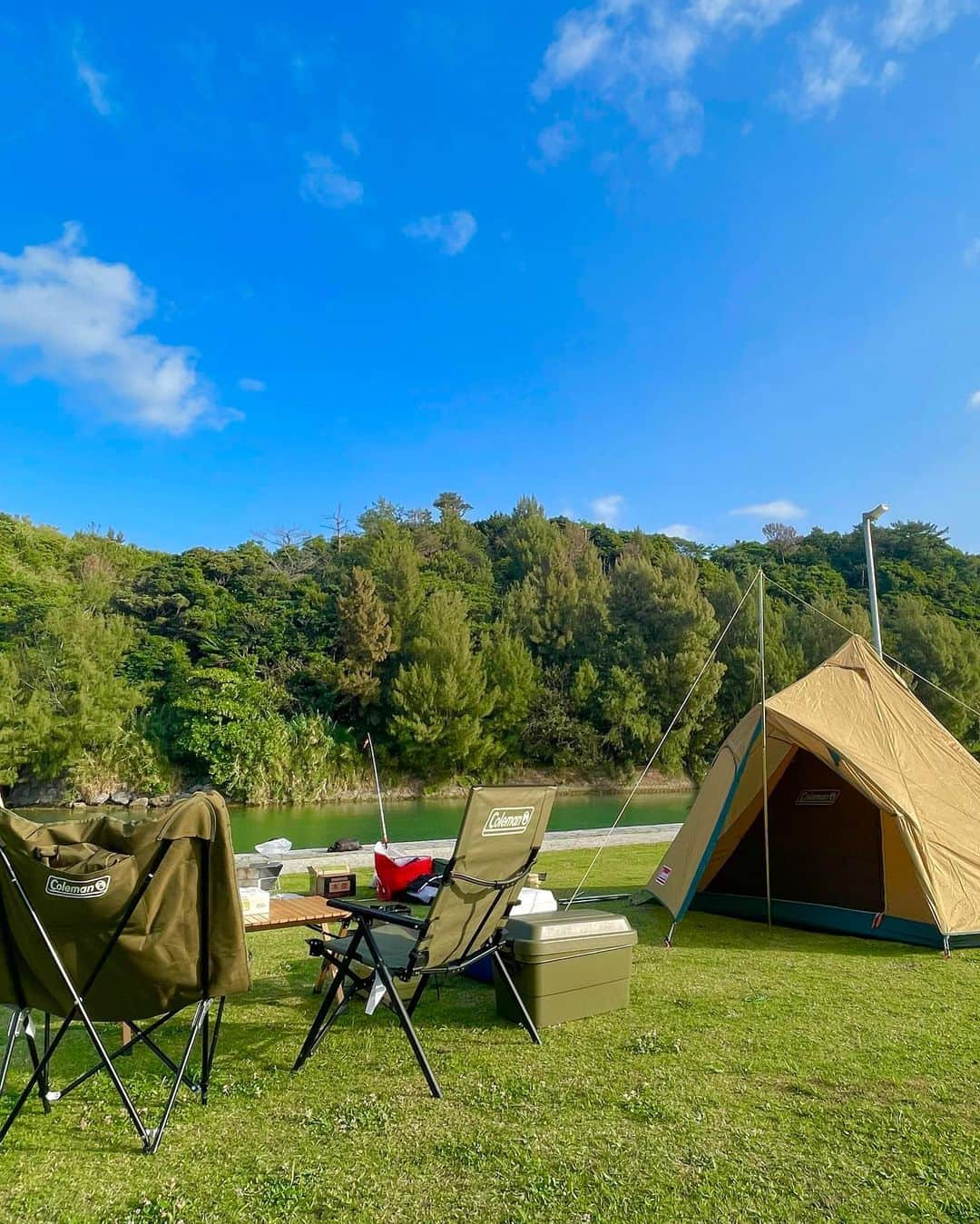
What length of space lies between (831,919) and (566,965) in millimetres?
3328

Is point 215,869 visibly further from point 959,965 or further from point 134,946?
point 959,965

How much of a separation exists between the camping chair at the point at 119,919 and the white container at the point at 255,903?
1.24 meters

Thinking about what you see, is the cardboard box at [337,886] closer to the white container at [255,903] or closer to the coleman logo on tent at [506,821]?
the white container at [255,903]

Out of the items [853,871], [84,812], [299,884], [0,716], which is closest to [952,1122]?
[853,871]

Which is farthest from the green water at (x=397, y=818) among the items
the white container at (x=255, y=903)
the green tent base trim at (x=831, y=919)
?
the white container at (x=255, y=903)

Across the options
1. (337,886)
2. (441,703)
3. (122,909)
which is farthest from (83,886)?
(441,703)

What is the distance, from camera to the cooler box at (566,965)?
364 centimetres

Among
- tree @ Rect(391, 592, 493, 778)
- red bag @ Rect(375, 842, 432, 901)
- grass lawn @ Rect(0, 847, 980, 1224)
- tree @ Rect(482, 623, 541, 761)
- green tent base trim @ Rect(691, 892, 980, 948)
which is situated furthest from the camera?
tree @ Rect(482, 623, 541, 761)

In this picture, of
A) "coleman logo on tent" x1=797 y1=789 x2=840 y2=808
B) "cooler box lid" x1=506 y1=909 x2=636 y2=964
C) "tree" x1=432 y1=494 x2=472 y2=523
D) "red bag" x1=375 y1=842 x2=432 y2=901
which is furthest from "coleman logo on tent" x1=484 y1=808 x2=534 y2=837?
"tree" x1=432 y1=494 x2=472 y2=523

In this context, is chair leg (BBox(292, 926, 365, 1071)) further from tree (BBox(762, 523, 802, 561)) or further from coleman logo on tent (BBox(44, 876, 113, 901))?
tree (BBox(762, 523, 802, 561))

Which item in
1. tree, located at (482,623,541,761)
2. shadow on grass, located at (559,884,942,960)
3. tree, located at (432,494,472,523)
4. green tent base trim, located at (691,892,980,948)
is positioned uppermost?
tree, located at (432,494,472,523)

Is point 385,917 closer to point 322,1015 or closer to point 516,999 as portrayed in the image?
point 322,1015

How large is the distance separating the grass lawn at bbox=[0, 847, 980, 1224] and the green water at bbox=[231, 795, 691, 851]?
37.4 feet

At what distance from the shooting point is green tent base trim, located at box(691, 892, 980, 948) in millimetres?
5387
